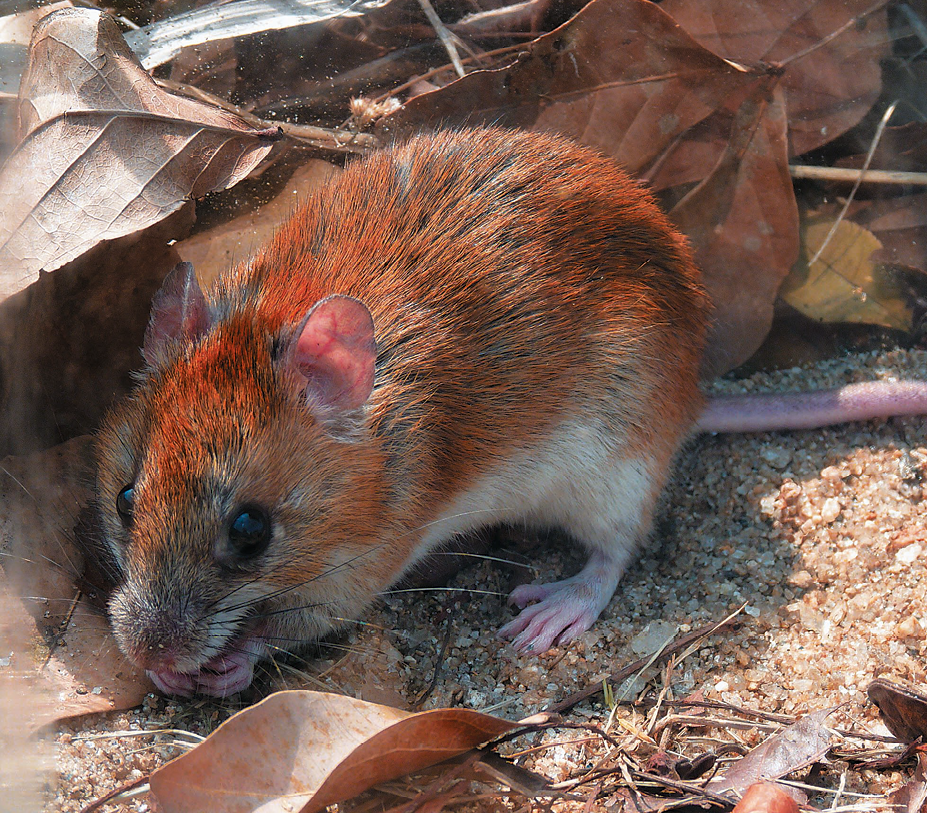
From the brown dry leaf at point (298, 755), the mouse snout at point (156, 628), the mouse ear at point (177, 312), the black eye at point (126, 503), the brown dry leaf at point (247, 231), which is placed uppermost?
the mouse ear at point (177, 312)

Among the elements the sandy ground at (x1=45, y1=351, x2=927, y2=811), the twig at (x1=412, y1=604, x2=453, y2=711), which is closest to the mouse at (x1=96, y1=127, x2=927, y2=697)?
the sandy ground at (x1=45, y1=351, x2=927, y2=811)

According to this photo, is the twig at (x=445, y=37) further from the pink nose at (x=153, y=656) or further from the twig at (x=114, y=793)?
the twig at (x=114, y=793)

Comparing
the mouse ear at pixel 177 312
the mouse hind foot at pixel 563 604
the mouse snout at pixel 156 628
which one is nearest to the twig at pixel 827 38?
the mouse hind foot at pixel 563 604

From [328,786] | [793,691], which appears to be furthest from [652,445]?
[328,786]

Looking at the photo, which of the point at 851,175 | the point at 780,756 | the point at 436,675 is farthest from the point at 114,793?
the point at 851,175

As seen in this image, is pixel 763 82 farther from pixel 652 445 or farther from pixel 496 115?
pixel 652 445

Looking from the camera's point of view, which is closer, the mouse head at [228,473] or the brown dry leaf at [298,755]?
the brown dry leaf at [298,755]
